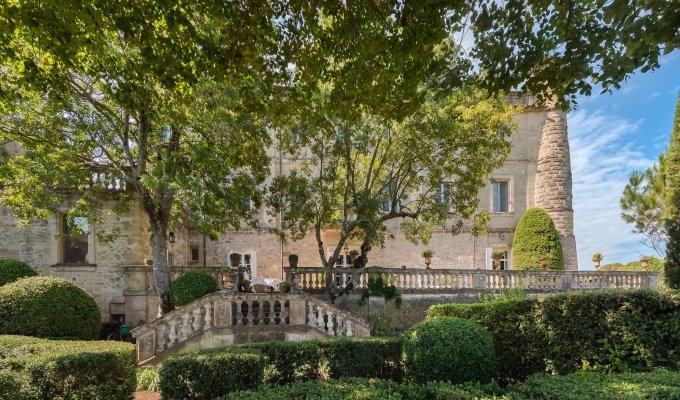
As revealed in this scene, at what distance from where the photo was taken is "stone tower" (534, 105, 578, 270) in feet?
61.5

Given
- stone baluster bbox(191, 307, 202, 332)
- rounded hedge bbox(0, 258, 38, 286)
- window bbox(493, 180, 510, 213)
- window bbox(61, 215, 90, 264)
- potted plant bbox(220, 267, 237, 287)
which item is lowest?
stone baluster bbox(191, 307, 202, 332)

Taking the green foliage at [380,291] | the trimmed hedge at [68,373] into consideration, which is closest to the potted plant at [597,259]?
the green foliage at [380,291]

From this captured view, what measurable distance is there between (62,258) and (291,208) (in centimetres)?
814

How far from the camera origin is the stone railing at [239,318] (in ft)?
28.5

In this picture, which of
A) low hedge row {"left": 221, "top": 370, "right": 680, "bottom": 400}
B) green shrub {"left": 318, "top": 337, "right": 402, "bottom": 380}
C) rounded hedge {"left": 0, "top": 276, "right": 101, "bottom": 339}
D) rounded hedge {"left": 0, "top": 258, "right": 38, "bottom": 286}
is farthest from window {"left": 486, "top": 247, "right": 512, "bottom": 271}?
rounded hedge {"left": 0, "top": 258, "right": 38, "bottom": 286}

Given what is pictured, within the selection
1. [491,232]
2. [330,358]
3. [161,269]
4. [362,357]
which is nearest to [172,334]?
[161,269]

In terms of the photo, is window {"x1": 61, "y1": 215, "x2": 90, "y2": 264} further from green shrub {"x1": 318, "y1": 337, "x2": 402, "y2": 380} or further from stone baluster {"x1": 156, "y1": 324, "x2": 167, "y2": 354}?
green shrub {"x1": 318, "y1": 337, "x2": 402, "y2": 380}

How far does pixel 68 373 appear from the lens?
17.5 ft

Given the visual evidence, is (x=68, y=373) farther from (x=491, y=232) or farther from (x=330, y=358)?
(x=491, y=232)

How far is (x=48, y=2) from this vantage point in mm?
4887

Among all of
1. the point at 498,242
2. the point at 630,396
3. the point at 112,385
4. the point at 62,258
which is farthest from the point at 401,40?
the point at 498,242

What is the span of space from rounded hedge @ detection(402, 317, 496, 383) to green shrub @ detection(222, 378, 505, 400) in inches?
23.8

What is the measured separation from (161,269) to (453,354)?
8.72 metres

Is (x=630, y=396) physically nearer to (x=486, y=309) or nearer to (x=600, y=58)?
(x=486, y=309)
